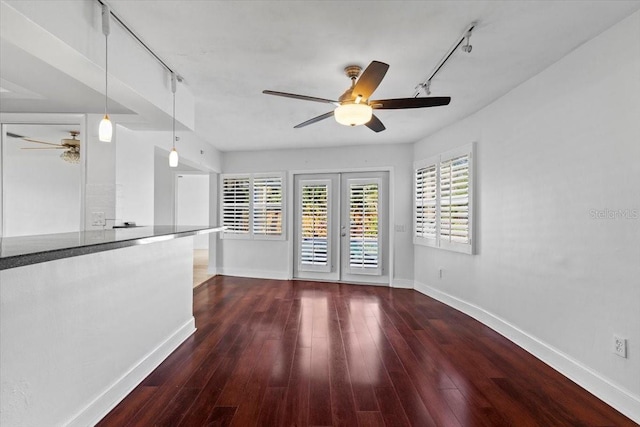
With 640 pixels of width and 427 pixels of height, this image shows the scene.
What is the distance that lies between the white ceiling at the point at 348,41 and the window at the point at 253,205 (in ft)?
7.91

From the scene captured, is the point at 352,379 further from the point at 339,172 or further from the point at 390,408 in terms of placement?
→ the point at 339,172

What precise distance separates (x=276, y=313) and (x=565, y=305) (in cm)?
293

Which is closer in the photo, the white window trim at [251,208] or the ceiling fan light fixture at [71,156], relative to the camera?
the ceiling fan light fixture at [71,156]

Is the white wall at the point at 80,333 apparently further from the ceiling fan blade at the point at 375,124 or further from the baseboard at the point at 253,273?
the baseboard at the point at 253,273

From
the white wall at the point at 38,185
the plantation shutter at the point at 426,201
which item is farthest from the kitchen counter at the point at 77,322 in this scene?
the plantation shutter at the point at 426,201

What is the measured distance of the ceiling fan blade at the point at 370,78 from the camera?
1839 millimetres

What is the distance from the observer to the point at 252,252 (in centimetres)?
574

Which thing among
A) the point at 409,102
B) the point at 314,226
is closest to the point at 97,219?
the point at 409,102

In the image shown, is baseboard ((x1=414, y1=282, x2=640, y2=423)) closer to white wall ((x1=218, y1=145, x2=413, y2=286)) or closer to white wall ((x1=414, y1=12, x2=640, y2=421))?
white wall ((x1=414, y1=12, x2=640, y2=421))

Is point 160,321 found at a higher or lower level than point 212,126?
lower

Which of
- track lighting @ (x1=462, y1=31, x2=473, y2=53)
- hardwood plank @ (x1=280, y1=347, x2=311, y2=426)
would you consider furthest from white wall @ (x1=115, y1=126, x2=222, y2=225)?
→ track lighting @ (x1=462, y1=31, x2=473, y2=53)

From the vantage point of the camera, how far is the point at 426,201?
15.2ft

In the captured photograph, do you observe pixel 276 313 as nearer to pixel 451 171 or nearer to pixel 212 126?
pixel 212 126

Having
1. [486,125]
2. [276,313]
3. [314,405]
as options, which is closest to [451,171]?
[486,125]
